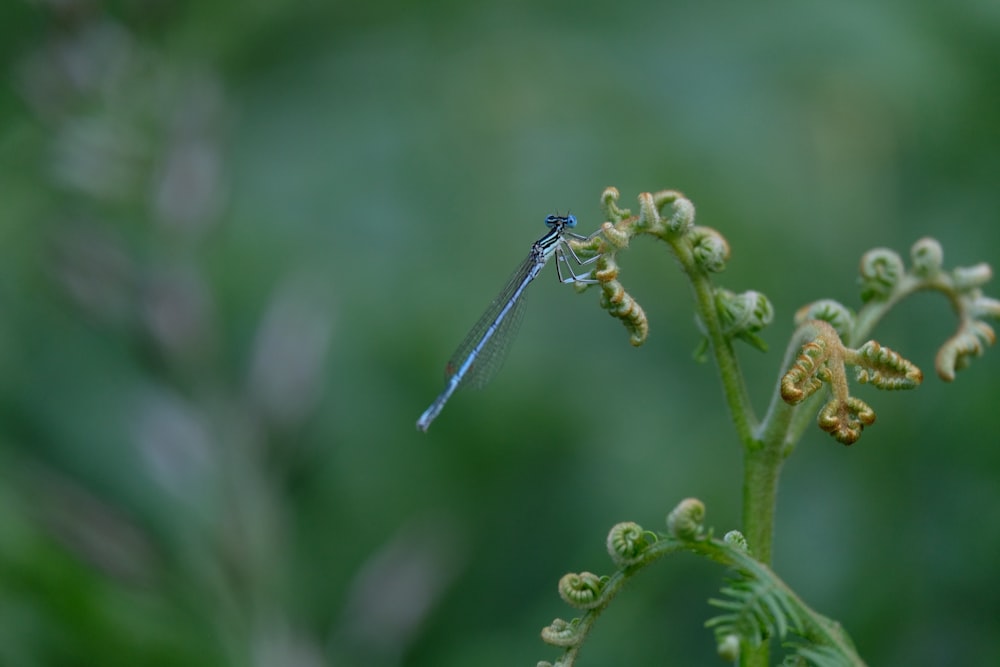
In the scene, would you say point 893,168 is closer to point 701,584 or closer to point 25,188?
point 701,584

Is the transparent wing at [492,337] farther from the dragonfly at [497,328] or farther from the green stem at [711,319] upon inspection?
the green stem at [711,319]

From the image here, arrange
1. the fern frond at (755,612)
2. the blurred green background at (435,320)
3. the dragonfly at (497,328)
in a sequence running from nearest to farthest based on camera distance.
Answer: the fern frond at (755,612)
the blurred green background at (435,320)
the dragonfly at (497,328)

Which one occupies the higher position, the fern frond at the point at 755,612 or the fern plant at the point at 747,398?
the fern plant at the point at 747,398

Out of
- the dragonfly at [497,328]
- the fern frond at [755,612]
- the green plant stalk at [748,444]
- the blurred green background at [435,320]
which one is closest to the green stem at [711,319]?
the green plant stalk at [748,444]

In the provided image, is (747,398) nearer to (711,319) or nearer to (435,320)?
(711,319)

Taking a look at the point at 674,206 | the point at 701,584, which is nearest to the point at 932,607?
the point at 701,584

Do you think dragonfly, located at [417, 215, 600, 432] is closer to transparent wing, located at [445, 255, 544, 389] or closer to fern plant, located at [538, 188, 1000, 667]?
transparent wing, located at [445, 255, 544, 389]
